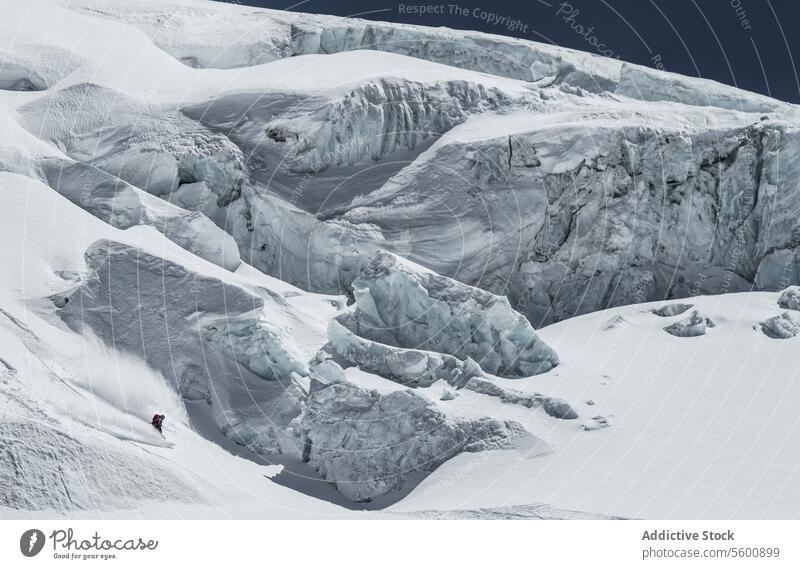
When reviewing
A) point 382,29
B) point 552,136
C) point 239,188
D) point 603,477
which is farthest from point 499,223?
point 382,29

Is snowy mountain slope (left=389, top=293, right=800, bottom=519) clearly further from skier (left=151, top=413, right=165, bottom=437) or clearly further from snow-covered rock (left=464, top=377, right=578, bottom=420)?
skier (left=151, top=413, right=165, bottom=437)

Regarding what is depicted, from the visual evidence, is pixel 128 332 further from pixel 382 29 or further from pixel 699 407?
pixel 382 29

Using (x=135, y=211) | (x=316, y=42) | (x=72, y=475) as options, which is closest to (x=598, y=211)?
(x=135, y=211)

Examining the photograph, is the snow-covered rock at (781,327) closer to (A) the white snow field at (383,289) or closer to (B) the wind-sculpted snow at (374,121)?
(A) the white snow field at (383,289)

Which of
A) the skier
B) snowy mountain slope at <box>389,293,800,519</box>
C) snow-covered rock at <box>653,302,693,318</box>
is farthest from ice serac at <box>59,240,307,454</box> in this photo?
snow-covered rock at <box>653,302,693,318</box>

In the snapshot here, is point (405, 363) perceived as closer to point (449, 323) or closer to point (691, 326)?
point (449, 323)

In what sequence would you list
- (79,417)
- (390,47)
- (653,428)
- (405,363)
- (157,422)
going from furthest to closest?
(390,47) → (405,363) → (653,428) → (157,422) → (79,417)
